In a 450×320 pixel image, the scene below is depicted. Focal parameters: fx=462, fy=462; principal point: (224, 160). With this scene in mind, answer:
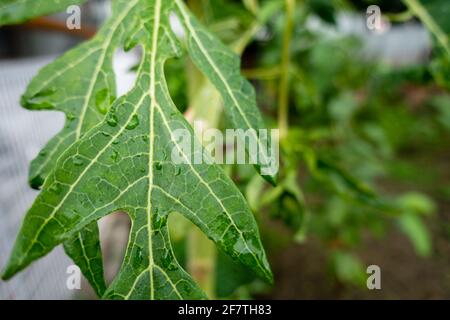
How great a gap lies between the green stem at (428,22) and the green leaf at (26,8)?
0.46m

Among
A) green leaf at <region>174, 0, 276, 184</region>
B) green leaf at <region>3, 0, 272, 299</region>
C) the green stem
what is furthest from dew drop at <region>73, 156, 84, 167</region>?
the green stem

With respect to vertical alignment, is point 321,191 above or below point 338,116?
below

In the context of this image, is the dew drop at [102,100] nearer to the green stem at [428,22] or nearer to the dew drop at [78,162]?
the dew drop at [78,162]

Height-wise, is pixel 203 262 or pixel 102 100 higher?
pixel 102 100

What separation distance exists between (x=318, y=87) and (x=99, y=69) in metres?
0.87

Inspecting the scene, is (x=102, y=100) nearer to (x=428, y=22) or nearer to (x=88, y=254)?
(x=88, y=254)

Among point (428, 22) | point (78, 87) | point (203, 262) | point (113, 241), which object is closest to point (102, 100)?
point (78, 87)

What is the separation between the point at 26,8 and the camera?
1.44ft

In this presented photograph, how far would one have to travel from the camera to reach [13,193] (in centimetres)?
126

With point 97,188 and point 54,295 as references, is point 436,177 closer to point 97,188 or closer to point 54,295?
point 54,295

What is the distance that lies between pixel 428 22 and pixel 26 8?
1.68ft

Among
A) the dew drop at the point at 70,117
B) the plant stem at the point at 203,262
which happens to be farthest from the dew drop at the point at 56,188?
→ the plant stem at the point at 203,262

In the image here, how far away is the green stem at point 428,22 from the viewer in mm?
625
